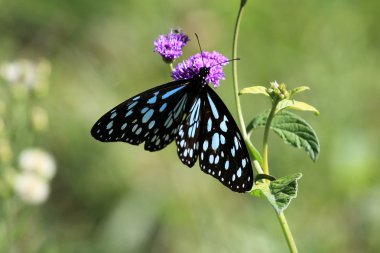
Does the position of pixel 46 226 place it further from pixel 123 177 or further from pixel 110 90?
pixel 110 90

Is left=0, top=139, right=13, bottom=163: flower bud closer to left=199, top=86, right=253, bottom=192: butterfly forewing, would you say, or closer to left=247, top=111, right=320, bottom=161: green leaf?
left=199, top=86, right=253, bottom=192: butterfly forewing

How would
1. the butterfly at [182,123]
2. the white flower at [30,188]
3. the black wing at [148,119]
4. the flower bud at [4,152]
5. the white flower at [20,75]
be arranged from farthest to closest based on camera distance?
the white flower at [20,75]
the white flower at [30,188]
the flower bud at [4,152]
the black wing at [148,119]
the butterfly at [182,123]

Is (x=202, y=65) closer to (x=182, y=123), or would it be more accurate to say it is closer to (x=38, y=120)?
(x=182, y=123)

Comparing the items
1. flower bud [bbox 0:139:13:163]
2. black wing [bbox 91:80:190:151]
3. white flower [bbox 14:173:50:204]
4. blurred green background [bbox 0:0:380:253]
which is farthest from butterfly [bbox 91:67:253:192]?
blurred green background [bbox 0:0:380:253]

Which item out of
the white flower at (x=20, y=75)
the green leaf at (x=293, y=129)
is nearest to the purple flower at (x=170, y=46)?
the green leaf at (x=293, y=129)

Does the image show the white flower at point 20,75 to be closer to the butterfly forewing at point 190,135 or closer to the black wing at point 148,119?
the black wing at point 148,119

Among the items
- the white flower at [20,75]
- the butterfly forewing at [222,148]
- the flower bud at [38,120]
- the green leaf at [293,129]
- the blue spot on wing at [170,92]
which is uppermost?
the white flower at [20,75]
